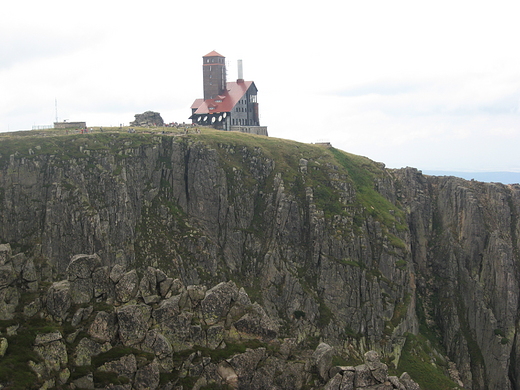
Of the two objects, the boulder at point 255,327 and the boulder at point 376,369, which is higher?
the boulder at point 255,327

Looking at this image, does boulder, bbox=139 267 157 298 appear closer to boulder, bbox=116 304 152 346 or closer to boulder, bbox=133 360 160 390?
boulder, bbox=116 304 152 346

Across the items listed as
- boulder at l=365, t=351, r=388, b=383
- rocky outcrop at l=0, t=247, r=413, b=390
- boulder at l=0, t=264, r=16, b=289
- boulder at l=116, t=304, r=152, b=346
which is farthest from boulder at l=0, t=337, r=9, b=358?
boulder at l=365, t=351, r=388, b=383

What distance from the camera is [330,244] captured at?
Answer: 153 metres

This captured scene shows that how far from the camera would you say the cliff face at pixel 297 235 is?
136m

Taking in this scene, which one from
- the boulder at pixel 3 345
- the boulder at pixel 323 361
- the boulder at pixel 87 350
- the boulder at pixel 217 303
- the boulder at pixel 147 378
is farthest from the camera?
the boulder at pixel 217 303

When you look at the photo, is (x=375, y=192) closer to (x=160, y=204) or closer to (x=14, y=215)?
(x=160, y=204)

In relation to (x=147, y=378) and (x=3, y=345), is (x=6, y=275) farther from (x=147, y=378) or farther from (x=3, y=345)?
(x=147, y=378)

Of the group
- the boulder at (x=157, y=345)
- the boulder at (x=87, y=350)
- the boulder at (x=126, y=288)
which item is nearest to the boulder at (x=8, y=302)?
the boulder at (x=87, y=350)

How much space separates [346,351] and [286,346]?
77.0 meters

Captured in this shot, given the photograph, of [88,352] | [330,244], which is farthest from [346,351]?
[88,352]

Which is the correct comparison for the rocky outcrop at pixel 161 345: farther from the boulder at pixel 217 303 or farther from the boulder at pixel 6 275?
the boulder at pixel 6 275

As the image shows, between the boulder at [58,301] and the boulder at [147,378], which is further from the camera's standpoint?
the boulder at [58,301]

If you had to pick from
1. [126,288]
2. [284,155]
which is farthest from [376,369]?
[284,155]

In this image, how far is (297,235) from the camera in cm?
15675
